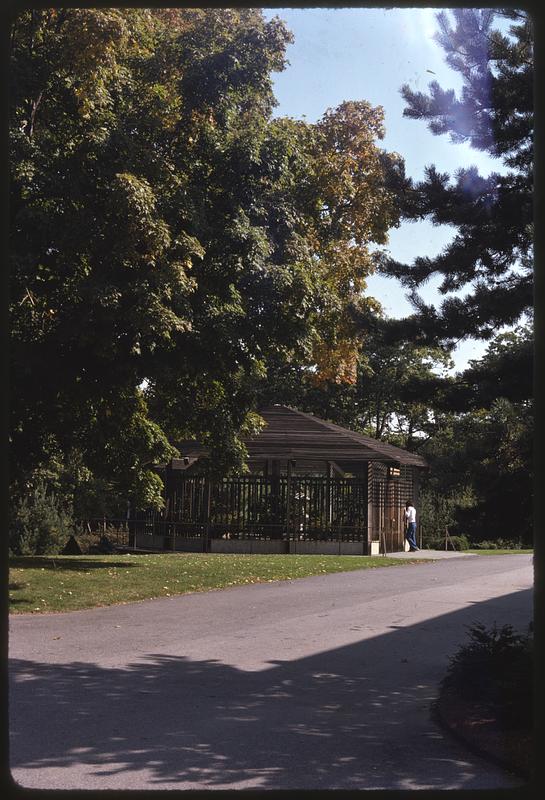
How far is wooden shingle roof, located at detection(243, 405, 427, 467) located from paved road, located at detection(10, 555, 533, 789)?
1348cm

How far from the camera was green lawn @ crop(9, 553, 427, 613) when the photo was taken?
1532cm

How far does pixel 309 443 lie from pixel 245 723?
76.5 ft

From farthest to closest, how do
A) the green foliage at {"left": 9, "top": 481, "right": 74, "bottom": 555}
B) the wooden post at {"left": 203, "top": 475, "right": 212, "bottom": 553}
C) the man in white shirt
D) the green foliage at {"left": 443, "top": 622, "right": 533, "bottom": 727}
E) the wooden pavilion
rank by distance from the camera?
1. the man in white shirt
2. the wooden pavilion
3. the wooden post at {"left": 203, "top": 475, "right": 212, "bottom": 553}
4. the green foliage at {"left": 9, "top": 481, "right": 74, "bottom": 555}
5. the green foliage at {"left": 443, "top": 622, "right": 533, "bottom": 727}

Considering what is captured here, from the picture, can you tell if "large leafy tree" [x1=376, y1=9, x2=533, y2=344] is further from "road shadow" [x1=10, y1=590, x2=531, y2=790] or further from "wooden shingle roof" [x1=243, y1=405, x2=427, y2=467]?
"wooden shingle roof" [x1=243, y1=405, x2=427, y2=467]

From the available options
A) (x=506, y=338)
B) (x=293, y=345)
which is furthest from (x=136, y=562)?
(x=506, y=338)

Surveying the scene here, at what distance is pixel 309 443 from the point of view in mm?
30641

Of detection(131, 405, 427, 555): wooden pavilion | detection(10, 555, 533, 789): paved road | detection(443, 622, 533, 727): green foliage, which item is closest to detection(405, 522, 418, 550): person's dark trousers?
detection(131, 405, 427, 555): wooden pavilion

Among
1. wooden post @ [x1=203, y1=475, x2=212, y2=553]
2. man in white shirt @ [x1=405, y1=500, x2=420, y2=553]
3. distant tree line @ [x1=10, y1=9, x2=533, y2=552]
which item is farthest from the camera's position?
man in white shirt @ [x1=405, y1=500, x2=420, y2=553]

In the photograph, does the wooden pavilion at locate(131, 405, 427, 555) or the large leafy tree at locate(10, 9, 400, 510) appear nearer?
the large leafy tree at locate(10, 9, 400, 510)

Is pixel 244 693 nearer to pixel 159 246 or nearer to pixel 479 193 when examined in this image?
pixel 479 193

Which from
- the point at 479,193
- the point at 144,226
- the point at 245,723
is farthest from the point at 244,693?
the point at 144,226

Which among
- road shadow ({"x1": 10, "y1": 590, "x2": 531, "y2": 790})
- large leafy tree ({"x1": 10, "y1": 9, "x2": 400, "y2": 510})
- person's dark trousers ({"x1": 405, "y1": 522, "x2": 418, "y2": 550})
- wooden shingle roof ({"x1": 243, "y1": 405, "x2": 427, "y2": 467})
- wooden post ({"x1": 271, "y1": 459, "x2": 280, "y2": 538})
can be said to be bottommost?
road shadow ({"x1": 10, "y1": 590, "x2": 531, "y2": 790})

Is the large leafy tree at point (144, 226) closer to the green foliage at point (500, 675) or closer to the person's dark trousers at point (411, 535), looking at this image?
the green foliage at point (500, 675)

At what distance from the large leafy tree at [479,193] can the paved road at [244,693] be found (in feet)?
11.0
